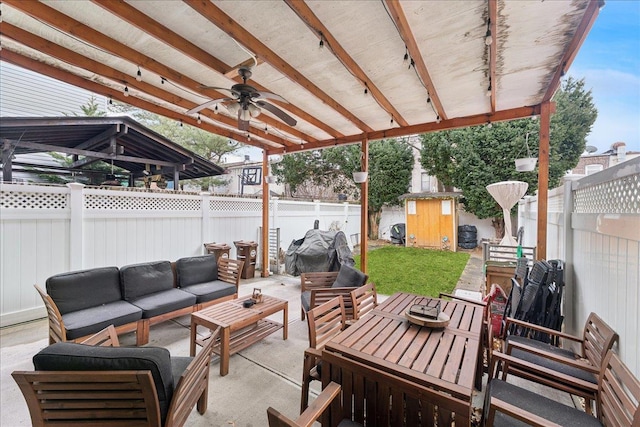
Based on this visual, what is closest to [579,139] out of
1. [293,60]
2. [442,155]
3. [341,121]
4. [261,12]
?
[442,155]

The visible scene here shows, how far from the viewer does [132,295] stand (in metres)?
3.49

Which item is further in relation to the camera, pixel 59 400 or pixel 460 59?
pixel 460 59

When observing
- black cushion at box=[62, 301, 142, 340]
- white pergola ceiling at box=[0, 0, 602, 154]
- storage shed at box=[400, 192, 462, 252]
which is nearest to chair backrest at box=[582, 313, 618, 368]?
white pergola ceiling at box=[0, 0, 602, 154]

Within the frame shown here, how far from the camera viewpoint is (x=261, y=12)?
215 centimetres

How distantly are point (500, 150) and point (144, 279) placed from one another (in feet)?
35.6

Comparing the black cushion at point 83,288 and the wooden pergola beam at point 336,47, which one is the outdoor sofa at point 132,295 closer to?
the black cushion at point 83,288

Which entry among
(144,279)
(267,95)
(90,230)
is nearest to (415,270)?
(267,95)

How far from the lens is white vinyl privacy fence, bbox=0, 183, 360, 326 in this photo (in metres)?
3.66

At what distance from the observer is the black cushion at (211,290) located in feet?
12.5

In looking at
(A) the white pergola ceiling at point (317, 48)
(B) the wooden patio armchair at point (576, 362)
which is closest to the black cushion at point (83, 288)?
(A) the white pergola ceiling at point (317, 48)

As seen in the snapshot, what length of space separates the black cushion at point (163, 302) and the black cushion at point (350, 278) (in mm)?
2084

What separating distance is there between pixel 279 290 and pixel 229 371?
8.93 feet

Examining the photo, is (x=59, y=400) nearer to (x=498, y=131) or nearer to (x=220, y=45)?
(x=220, y=45)

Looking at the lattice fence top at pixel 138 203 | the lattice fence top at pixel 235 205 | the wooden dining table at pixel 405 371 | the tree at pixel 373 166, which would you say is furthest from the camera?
the tree at pixel 373 166
